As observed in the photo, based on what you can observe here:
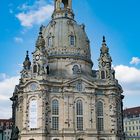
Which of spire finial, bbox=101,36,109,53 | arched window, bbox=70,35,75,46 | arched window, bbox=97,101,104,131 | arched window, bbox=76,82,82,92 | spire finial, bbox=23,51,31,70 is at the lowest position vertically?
arched window, bbox=97,101,104,131

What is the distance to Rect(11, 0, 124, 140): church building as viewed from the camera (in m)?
72.1

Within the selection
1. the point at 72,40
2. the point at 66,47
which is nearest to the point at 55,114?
the point at 66,47

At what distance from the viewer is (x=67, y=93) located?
243ft

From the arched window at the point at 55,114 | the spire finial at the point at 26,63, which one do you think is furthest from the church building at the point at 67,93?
the spire finial at the point at 26,63

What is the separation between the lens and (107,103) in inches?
3044

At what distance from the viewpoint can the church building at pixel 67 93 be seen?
2840 inches

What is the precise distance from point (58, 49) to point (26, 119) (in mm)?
17605

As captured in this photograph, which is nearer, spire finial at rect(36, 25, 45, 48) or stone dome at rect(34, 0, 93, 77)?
spire finial at rect(36, 25, 45, 48)

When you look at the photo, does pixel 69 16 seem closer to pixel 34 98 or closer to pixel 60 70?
pixel 60 70

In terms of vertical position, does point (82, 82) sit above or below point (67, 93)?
above

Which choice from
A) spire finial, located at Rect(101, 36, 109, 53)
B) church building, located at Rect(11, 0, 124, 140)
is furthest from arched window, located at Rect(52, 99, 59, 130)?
spire finial, located at Rect(101, 36, 109, 53)

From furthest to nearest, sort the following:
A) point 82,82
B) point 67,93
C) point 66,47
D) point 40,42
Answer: point 66,47
point 40,42
point 82,82
point 67,93

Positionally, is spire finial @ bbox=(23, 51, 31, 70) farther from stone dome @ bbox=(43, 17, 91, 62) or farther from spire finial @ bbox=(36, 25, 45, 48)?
spire finial @ bbox=(36, 25, 45, 48)

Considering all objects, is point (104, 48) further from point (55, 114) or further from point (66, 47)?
point (55, 114)
